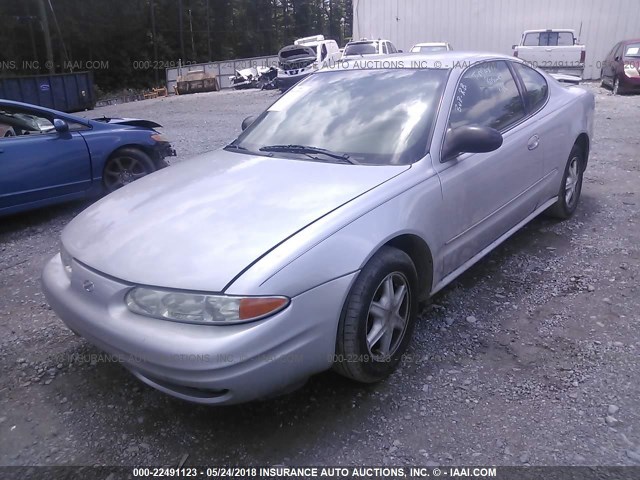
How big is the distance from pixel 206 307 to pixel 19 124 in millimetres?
4410

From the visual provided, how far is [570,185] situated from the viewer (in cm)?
449

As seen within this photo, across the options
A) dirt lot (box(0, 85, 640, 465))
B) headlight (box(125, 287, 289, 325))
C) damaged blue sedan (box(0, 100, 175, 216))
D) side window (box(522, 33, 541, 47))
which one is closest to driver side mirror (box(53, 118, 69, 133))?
damaged blue sedan (box(0, 100, 175, 216))

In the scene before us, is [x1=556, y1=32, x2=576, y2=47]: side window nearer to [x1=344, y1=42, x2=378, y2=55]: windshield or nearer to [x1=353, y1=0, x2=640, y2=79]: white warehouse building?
[x1=353, y1=0, x2=640, y2=79]: white warehouse building

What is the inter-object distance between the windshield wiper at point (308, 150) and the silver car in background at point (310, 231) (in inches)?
0.4

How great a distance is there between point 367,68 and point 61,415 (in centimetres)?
272

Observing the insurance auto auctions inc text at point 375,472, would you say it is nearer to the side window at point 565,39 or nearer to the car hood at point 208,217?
the car hood at point 208,217

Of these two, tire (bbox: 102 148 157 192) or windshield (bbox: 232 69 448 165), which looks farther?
tire (bbox: 102 148 157 192)

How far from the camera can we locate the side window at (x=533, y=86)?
3896 mm

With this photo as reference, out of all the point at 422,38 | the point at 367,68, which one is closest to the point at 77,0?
the point at 422,38

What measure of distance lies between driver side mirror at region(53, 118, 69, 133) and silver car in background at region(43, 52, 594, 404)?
2529mm

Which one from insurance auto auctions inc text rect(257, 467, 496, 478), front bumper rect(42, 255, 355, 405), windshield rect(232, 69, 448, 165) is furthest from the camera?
windshield rect(232, 69, 448, 165)

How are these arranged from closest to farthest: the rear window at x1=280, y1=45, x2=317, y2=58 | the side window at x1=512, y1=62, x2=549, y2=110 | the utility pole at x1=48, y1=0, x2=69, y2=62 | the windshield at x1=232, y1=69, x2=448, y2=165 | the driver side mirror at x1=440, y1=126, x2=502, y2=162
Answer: the driver side mirror at x1=440, y1=126, x2=502, y2=162, the windshield at x1=232, y1=69, x2=448, y2=165, the side window at x1=512, y1=62, x2=549, y2=110, the rear window at x1=280, y1=45, x2=317, y2=58, the utility pole at x1=48, y1=0, x2=69, y2=62

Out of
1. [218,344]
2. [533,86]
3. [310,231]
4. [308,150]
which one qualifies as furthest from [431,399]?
[533,86]

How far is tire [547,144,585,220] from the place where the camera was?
14.3 feet
